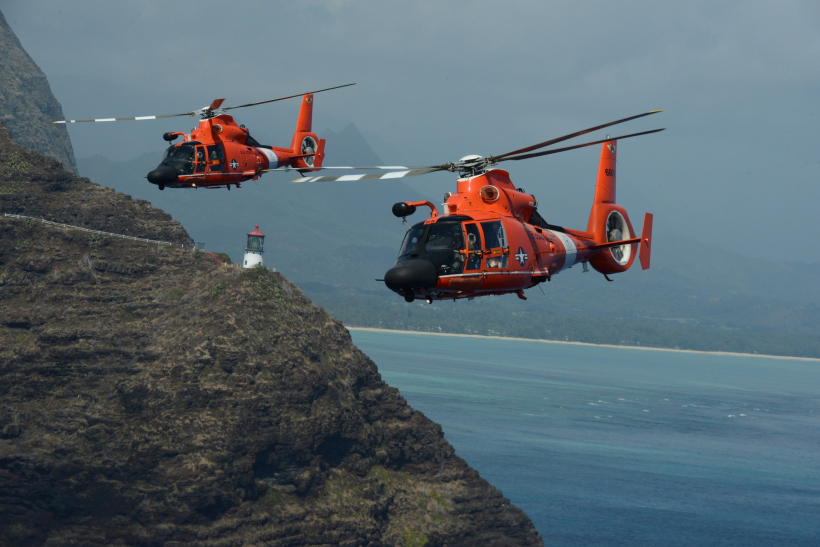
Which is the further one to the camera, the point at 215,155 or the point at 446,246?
the point at 215,155

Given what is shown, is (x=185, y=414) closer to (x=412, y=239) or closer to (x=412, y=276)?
(x=412, y=239)

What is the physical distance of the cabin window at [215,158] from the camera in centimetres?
4275

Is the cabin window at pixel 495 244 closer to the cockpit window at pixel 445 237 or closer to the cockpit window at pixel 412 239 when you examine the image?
the cockpit window at pixel 445 237

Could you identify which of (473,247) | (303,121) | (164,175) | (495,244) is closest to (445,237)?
(473,247)

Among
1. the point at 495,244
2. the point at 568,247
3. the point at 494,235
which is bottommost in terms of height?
the point at 495,244

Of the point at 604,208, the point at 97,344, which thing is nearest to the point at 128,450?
the point at 97,344

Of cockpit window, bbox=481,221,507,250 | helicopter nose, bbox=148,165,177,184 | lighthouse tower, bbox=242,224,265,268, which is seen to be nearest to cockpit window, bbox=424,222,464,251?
cockpit window, bbox=481,221,507,250

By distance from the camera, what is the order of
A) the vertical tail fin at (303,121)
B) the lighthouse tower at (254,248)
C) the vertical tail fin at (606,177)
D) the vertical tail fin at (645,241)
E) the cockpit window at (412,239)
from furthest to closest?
the lighthouse tower at (254,248) → the vertical tail fin at (303,121) → the vertical tail fin at (606,177) → the vertical tail fin at (645,241) → the cockpit window at (412,239)

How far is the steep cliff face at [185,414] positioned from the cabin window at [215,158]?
3683 cm

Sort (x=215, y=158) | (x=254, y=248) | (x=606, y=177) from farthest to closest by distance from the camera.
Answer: (x=254, y=248)
(x=215, y=158)
(x=606, y=177)

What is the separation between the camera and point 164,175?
40.3 metres

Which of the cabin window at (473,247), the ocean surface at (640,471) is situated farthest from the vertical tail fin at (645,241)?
the ocean surface at (640,471)

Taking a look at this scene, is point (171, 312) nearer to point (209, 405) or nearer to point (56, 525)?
point (209, 405)

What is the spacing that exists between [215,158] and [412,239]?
72.8 ft
